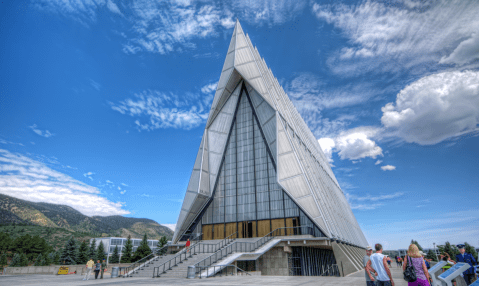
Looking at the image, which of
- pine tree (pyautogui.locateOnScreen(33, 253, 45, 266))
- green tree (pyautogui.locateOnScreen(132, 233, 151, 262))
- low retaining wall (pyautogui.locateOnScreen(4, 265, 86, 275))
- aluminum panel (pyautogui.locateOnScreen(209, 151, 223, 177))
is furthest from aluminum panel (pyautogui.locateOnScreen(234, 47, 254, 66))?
pine tree (pyautogui.locateOnScreen(33, 253, 45, 266))

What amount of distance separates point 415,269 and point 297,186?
61.6 feet

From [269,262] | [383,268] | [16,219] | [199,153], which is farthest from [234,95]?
[16,219]

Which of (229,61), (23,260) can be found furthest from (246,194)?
(23,260)

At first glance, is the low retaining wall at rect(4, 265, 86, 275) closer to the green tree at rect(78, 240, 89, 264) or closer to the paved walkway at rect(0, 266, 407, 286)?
the paved walkway at rect(0, 266, 407, 286)

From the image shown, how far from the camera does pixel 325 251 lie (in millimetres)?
28250

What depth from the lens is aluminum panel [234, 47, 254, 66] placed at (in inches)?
1192

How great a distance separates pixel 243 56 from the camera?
101 feet

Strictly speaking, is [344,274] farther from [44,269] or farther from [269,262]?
[44,269]

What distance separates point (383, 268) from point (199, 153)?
26.4 meters

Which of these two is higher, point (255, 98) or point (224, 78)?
point (224, 78)

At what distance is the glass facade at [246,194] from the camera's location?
26.6 meters

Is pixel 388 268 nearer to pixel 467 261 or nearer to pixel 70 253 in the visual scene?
pixel 467 261

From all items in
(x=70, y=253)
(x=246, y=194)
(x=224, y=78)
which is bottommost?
(x=70, y=253)

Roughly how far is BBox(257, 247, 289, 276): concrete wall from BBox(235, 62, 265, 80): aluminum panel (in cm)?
1796
